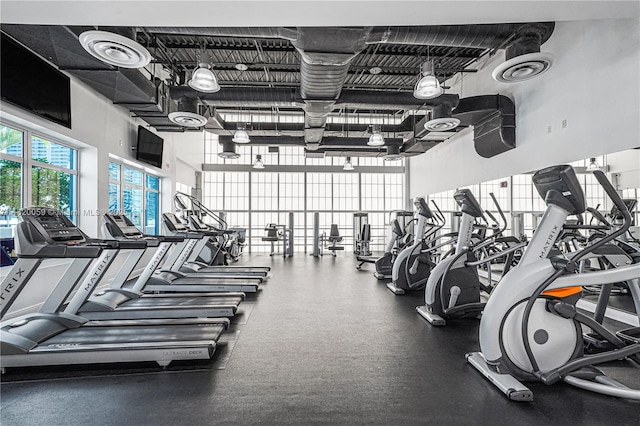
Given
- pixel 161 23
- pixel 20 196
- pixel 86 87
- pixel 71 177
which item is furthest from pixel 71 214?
pixel 161 23

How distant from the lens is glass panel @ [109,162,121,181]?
6809mm

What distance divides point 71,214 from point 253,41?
4315 millimetres

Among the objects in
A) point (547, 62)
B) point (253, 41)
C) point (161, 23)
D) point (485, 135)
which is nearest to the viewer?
point (161, 23)

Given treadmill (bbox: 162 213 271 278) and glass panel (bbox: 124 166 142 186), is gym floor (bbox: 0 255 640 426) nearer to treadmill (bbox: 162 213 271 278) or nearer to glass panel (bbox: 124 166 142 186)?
treadmill (bbox: 162 213 271 278)

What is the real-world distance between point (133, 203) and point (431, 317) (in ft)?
23.2

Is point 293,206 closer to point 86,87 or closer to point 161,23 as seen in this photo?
point 86,87

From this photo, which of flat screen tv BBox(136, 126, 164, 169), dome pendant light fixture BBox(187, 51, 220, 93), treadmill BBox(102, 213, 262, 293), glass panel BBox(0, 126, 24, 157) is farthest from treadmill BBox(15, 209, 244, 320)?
flat screen tv BBox(136, 126, 164, 169)

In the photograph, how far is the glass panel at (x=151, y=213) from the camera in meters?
8.72

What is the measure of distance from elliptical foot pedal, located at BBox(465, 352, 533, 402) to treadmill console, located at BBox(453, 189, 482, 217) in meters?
1.47

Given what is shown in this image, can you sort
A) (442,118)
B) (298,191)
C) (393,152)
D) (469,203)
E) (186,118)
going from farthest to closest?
1. (298,191)
2. (393,152)
3. (442,118)
4. (186,118)
5. (469,203)

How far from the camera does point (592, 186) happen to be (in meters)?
4.20

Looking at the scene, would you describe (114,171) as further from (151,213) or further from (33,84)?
(33,84)

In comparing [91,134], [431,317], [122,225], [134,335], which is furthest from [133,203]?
[431,317]

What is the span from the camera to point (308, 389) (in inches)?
93.1
